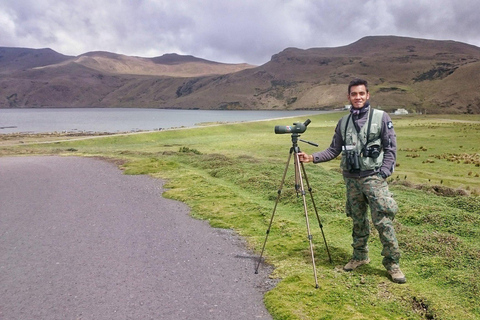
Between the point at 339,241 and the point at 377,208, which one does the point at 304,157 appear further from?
the point at 339,241

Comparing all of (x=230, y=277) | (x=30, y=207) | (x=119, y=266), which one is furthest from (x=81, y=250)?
(x=30, y=207)

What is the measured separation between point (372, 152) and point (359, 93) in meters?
0.95

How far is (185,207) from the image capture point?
11.2 metres

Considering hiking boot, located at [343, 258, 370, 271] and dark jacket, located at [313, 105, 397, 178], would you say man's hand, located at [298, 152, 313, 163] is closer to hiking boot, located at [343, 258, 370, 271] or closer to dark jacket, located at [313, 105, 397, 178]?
dark jacket, located at [313, 105, 397, 178]

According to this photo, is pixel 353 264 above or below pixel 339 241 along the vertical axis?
above

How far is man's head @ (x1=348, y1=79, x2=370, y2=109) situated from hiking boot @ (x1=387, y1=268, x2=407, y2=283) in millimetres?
2646

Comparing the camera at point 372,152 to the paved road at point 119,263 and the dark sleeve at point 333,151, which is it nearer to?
the dark sleeve at point 333,151

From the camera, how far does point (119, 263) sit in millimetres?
7141

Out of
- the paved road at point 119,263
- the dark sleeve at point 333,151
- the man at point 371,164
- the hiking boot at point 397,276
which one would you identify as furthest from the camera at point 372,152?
the paved road at point 119,263

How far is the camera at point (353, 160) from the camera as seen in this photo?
228 inches

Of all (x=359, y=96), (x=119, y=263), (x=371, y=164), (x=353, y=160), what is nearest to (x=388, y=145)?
(x=371, y=164)

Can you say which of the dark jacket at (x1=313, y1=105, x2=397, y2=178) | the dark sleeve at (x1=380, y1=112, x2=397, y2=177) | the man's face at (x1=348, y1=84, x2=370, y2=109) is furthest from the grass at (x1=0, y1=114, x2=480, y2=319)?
the man's face at (x1=348, y1=84, x2=370, y2=109)

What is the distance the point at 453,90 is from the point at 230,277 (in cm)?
19174

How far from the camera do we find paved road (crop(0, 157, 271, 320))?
18.1 feet
